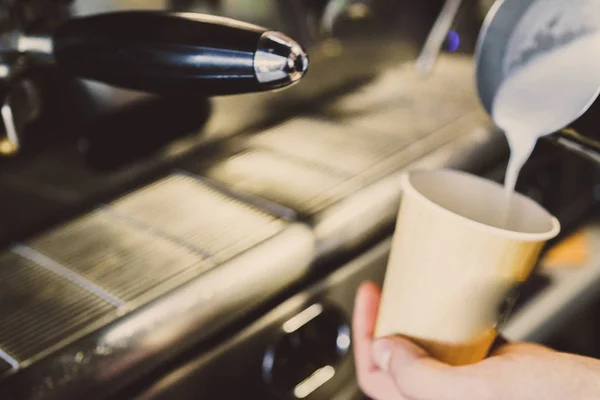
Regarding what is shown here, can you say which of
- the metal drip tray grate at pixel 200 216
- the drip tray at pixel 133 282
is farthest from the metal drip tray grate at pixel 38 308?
the metal drip tray grate at pixel 200 216

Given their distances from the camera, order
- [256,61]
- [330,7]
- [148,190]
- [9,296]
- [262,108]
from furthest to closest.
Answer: [330,7] < [262,108] < [148,190] < [9,296] < [256,61]

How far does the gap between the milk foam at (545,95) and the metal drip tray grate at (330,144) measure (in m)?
0.22

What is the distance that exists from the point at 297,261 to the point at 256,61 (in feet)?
0.86

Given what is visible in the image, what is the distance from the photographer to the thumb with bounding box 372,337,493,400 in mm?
478

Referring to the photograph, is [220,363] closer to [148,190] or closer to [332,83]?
[148,190]

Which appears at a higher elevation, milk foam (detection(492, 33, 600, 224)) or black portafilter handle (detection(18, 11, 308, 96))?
black portafilter handle (detection(18, 11, 308, 96))

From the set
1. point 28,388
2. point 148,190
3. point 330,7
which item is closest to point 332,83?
point 330,7

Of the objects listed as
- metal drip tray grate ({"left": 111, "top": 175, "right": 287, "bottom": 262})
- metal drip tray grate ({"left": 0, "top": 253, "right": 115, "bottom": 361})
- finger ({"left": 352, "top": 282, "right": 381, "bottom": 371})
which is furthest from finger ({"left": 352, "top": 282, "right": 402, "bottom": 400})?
metal drip tray grate ({"left": 0, "top": 253, "right": 115, "bottom": 361})

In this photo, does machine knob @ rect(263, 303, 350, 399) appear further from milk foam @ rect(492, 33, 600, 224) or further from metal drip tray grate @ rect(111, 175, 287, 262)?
milk foam @ rect(492, 33, 600, 224)

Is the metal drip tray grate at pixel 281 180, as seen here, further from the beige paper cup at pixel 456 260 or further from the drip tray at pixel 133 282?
the beige paper cup at pixel 456 260

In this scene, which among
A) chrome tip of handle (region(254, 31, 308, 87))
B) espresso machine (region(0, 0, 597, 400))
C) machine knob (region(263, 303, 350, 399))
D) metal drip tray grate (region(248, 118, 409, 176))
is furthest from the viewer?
metal drip tray grate (region(248, 118, 409, 176))

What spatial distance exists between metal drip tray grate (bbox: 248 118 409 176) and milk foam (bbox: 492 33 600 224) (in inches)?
8.5

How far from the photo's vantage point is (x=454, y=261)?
1.58ft

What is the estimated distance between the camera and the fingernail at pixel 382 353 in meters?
0.52
